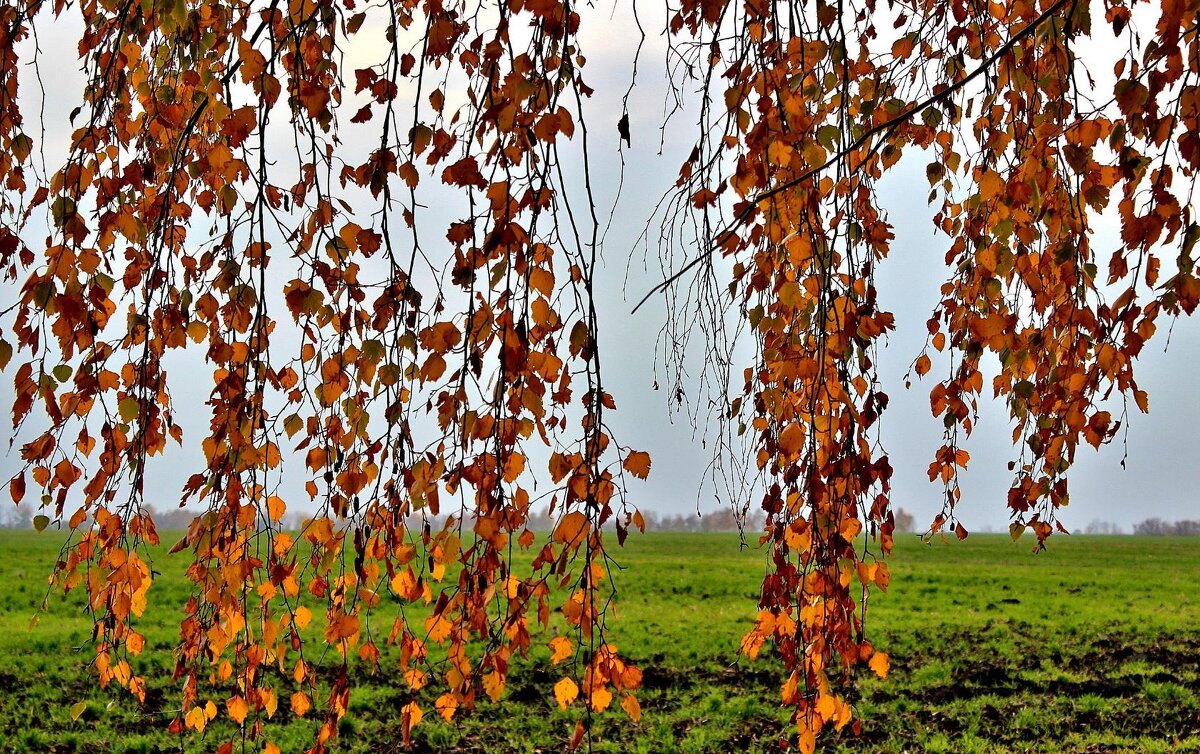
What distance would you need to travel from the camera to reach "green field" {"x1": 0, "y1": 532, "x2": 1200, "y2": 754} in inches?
178

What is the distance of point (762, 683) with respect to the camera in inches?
209

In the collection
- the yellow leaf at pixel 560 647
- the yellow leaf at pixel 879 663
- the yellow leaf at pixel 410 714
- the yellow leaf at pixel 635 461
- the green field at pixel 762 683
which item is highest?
the yellow leaf at pixel 635 461

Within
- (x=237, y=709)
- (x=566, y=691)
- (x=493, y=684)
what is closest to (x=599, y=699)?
(x=566, y=691)

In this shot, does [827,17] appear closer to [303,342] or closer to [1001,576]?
[303,342]

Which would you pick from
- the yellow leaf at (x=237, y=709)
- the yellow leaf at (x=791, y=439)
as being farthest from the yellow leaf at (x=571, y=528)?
the yellow leaf at (x=237, y=709)

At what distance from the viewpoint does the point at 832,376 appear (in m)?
2.18

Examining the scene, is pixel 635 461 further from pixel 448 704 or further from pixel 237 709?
pixel 237 709

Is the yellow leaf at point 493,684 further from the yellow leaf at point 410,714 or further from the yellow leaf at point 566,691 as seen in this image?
the yellow leaf at point 410,714

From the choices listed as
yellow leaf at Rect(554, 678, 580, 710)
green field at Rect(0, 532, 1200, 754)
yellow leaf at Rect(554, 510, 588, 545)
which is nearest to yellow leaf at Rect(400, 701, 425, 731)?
yellow leaf at Rect(554, 678, 580, 710)

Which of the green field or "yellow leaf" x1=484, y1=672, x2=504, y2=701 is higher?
"yellow leaf" x1=484, y1=672, x2=504, y2=701

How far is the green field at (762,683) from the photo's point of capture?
4512 millimetres

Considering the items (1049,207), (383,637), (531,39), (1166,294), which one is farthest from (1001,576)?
(531,39)

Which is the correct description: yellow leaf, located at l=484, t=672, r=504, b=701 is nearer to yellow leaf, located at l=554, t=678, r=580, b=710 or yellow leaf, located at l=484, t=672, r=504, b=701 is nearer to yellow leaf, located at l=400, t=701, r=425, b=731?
yellow leaf, located at l=554, t=678, r=580, b=710

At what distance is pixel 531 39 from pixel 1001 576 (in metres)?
8.31
